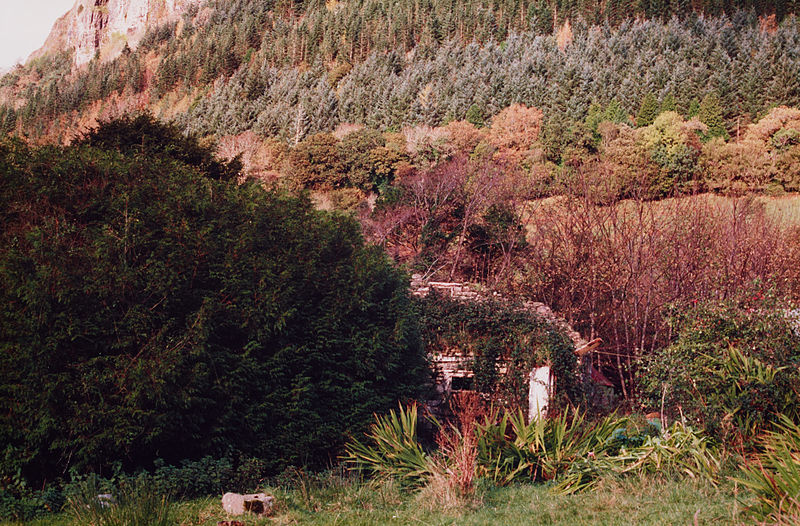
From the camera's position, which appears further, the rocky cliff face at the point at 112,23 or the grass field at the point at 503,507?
the rocky cliff face at the point at 112,23

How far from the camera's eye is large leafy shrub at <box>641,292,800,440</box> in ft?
23.5

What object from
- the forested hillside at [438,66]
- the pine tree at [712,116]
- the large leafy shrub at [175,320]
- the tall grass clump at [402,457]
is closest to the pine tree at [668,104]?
the forested hillside at [438,66]

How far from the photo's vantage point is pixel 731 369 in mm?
7469

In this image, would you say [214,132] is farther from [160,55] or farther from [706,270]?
[160,55]

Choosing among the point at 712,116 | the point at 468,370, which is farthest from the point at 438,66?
the point at 468,370

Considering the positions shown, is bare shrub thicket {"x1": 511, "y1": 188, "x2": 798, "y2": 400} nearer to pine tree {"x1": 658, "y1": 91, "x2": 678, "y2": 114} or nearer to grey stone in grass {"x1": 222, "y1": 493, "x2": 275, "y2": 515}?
grey stone in grass {"x1": 222, "y1": 493, "x2": 275, "y2": 515}

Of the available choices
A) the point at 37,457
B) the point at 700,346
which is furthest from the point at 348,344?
the point at 700,346

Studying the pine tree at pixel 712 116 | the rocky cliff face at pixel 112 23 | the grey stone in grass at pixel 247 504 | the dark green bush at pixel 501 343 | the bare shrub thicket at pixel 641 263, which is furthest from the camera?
the rocky cliff face at pixel 112 23

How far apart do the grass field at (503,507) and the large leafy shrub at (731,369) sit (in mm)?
1183

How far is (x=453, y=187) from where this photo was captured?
2808cm

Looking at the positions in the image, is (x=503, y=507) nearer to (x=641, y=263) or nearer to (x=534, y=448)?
(x=534, y=448)

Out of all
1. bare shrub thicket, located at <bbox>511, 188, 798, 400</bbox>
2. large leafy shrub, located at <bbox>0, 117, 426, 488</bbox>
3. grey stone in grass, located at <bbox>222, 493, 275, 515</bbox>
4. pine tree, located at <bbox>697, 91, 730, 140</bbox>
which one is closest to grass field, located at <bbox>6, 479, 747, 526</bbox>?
grey stone in grass, located at <bbox>222, 493, 275, 515</bbox>

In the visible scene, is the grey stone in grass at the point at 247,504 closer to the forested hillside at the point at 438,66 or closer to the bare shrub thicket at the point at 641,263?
the bare shrub thicket at the point at 641,263

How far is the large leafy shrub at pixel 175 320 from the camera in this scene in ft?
25.0
